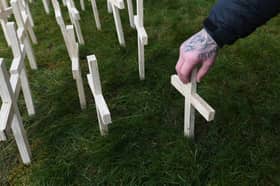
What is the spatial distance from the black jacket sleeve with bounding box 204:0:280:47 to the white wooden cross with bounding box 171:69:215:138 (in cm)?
32

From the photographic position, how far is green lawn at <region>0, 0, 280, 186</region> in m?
1.71

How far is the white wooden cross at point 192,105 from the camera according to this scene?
158 cm

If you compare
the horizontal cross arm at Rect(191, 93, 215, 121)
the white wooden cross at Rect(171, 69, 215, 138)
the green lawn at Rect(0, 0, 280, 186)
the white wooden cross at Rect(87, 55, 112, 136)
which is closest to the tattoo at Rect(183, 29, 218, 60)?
the white wooden cross at Rect(171, 69, 215, 138)

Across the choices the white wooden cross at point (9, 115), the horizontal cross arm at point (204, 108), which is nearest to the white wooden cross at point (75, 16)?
the white wooden cross at point (9, 115)

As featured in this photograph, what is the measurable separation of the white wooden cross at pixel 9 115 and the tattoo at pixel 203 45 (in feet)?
Answer: 2.82

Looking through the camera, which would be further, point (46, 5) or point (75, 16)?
point (46, 5)

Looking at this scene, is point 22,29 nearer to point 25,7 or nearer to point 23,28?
point 23,28

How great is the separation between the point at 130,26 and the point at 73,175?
1.78 meters

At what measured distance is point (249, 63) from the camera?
2.51 metres

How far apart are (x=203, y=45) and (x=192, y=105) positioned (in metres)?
0.48

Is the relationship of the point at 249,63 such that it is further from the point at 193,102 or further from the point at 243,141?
the point at 193,102

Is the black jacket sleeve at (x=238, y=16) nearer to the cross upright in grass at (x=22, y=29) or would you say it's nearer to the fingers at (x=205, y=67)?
the fingers at (x=205, y=67)

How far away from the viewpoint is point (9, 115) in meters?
1.51

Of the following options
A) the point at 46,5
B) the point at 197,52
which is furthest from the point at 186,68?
the point at 46,5
